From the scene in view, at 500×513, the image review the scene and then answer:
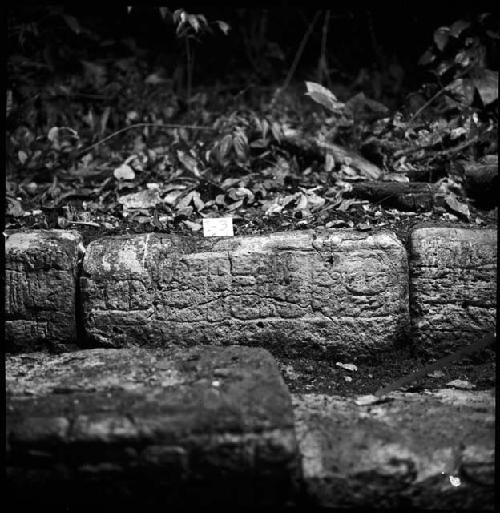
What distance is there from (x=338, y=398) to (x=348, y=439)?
12.3 inches

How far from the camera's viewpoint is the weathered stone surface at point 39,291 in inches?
75.1

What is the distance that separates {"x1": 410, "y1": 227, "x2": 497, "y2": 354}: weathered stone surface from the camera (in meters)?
1.91

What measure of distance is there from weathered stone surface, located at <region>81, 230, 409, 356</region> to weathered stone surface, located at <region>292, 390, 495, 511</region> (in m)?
0.53

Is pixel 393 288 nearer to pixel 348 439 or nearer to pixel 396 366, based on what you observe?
pixel 396 366

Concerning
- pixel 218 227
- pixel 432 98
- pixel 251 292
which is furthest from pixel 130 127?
pixel 432 98

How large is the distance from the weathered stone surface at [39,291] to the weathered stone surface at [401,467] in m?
0.99

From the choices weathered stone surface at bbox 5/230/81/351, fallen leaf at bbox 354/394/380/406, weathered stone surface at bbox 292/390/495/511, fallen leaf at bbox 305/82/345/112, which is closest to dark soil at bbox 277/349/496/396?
fallen leaf at bbox 354/394/380/406

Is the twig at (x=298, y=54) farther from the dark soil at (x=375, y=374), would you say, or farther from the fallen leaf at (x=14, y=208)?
the dark soil at (x=375, y=374)

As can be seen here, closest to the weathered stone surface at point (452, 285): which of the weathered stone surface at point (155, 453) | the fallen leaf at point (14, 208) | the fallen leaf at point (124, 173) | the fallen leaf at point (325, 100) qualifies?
the weathered stone surface at point (155, 453)

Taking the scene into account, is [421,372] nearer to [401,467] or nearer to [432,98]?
[401,467]

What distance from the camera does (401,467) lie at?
133cm

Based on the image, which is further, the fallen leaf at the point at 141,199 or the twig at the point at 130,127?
the twig at the point at 130,127

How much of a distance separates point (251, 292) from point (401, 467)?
811mm

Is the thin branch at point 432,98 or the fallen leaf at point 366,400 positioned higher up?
the thin branch at point 432,98
